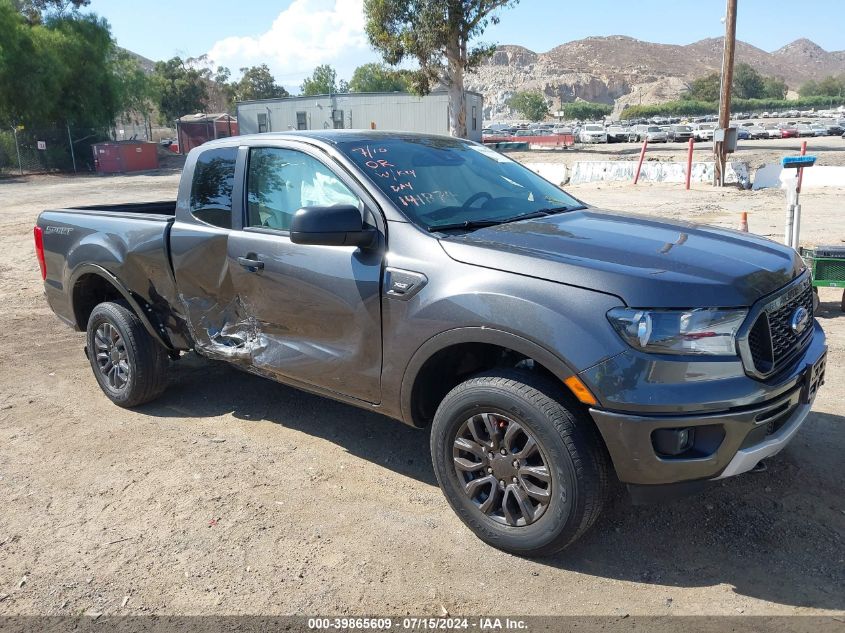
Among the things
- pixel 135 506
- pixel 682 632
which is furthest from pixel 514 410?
pixel 135 506

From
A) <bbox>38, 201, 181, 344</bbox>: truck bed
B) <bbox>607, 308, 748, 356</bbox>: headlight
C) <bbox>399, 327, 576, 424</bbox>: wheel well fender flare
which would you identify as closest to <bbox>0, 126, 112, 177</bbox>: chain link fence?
<bbox>38, 201, 181, 344</bbox>: truck bed

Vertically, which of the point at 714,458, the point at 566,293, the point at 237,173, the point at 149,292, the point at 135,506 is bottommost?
the point at 135,506

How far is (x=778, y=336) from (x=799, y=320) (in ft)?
0.97

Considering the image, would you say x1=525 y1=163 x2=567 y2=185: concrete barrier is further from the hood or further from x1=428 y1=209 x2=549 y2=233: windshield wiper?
the hood

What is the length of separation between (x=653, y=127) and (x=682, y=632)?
58.4m

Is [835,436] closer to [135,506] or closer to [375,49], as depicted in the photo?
[135,506]

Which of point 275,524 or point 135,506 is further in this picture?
point 135,506

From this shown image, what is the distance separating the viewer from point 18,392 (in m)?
5.50

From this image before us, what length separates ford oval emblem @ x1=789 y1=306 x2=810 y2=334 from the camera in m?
3.17

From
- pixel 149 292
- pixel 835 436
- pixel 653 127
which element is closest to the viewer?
pixel 835 436

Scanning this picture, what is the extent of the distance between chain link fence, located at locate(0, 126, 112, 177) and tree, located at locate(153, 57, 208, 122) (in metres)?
41.1

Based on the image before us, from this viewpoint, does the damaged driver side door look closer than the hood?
No

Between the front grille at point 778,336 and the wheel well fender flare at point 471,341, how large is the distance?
0.78 meters

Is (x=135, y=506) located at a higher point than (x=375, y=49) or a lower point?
lower
